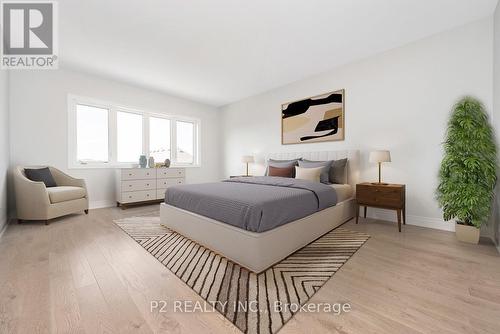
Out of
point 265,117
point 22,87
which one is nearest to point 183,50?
point 265,117

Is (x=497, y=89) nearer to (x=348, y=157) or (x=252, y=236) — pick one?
(x=348, y=157)

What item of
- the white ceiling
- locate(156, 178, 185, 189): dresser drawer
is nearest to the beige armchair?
locate(156, 178, 185, 189): dresser drawer

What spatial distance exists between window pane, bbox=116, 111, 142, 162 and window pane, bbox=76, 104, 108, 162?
238mm

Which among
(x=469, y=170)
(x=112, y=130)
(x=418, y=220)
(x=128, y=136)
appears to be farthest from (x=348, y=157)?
(x=112, y=130)

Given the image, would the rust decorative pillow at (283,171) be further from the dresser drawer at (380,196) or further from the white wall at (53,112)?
the white wall at (53,112)

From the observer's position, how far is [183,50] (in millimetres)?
3105

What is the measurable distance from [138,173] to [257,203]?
11.2ft

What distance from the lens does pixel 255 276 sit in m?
1.66

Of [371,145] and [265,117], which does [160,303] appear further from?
[265,117]

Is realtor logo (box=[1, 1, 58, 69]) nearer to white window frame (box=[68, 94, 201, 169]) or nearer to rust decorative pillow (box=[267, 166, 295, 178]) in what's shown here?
white window frame (box=[68, 94, 201, 169])

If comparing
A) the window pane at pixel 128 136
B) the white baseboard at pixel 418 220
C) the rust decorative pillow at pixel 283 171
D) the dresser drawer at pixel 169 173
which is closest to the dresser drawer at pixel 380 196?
the white baseboard at pixel 418 220

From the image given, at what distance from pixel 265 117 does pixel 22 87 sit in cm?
436

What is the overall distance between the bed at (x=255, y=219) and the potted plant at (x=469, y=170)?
120 cm

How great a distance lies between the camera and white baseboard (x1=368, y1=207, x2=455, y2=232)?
2721mm
